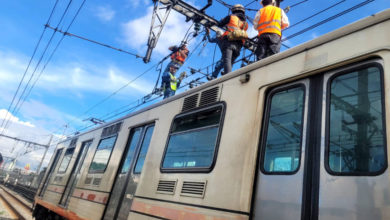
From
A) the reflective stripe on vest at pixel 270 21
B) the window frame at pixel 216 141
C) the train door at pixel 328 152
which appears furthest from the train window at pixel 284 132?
the reflective stripe on vest at pixel 270 21

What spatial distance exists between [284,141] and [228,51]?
3.55 m

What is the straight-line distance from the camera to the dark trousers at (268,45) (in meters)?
4.87

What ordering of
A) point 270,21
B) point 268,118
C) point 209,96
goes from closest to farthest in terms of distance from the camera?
point 268,118 < point 209,96 < point 270,21

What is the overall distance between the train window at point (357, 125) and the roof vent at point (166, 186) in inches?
76.2

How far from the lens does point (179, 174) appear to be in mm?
3492

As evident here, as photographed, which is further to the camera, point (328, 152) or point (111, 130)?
point (111, 130)

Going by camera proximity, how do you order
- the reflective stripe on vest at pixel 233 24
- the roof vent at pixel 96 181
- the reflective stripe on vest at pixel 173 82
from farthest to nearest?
the reflective stripe on vest at pixel 173 82 < the reflective stripe on vest at pixel 233 24 < the roof vent at pixel 96 181

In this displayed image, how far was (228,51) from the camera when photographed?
19.0ft

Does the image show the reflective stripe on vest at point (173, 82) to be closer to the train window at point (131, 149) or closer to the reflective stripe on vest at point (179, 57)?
the reflective stripe on vest at point (179, 57)

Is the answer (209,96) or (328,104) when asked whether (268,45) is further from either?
(328,104)

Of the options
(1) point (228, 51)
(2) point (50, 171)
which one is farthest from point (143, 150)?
(2) point (50, 171)

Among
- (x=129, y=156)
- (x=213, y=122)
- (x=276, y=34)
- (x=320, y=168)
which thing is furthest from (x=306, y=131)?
(x=129, y=156)

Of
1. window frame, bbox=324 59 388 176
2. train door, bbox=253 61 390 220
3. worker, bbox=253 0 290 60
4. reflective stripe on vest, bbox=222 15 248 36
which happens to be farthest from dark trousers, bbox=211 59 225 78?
window frame, bbox=324 59 388 176

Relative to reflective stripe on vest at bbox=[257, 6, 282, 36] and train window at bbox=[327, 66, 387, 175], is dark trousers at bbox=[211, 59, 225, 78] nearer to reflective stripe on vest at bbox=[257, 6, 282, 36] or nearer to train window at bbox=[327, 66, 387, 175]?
reflective stripe on vest at bbox=[257, 6, 282, 36]
